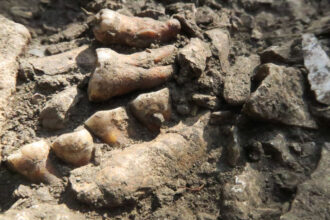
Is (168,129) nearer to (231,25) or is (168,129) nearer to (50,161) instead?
(50,161)

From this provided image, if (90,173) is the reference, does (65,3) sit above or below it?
above

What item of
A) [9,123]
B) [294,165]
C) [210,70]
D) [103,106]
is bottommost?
[9,123]

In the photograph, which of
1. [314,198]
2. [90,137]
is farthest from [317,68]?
[90,137]

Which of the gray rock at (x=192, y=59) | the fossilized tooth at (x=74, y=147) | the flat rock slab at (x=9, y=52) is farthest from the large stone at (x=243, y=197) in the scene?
the flat rock slab at (x=9, y=52)

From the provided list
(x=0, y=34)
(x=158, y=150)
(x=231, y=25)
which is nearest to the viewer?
(x=158, y=150)

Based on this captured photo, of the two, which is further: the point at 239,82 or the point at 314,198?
the point at 239,82

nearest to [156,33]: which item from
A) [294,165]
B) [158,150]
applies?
[158,150]

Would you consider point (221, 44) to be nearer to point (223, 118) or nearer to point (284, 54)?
point (284, 54)
